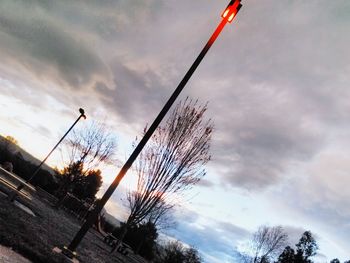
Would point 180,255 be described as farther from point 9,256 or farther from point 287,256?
point 9,256

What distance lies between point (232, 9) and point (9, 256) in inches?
301

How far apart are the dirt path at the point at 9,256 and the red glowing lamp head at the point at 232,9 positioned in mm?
7410

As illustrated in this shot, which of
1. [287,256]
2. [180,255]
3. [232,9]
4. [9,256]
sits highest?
[287,256]

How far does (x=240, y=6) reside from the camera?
809 centimetres

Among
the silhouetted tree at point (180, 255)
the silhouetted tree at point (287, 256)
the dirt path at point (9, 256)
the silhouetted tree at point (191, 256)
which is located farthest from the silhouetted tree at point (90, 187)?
the dirt path at point (9, 256)

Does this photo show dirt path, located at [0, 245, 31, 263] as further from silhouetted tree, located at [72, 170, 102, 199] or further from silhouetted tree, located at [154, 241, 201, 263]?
silhouetted tree, located at [72, 170, 102, 199]

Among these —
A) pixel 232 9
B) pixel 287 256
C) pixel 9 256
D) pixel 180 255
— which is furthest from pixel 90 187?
pixel 232 9

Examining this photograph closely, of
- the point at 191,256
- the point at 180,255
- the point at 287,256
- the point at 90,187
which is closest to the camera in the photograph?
the point at 180,255

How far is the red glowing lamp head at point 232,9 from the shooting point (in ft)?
26.4

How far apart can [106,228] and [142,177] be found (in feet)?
105

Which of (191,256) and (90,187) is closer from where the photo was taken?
(191,256)

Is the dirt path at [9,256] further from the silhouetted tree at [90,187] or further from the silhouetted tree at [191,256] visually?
the silhouetted tree at [90,187]

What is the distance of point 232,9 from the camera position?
26.5ft

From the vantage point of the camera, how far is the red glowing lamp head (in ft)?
26.4
